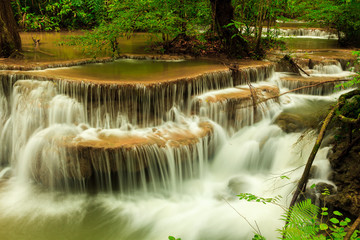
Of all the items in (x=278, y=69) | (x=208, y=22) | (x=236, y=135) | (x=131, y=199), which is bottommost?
(x=131, y=199)

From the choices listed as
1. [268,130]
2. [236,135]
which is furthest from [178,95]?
[268,130]

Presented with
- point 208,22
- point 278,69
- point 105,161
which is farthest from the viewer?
point 208,22

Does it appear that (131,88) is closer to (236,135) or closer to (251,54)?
(236,135)

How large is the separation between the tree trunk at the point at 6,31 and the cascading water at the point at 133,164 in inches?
86.0

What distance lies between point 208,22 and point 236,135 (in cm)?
523

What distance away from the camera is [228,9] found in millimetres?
9562

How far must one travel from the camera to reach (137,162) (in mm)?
5574

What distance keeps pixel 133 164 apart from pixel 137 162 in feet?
0.28

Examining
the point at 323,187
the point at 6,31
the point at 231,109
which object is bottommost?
the point at 323,187

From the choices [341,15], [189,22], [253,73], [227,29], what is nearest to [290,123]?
[253,73]

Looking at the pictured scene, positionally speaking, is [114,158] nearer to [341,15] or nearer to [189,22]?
[189,22]

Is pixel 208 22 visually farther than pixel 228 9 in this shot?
Yes

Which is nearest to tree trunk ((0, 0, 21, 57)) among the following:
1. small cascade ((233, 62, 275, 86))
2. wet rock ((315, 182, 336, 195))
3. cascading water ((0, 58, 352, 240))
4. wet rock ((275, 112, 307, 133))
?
cascading water ((0, 58, 352, 240))

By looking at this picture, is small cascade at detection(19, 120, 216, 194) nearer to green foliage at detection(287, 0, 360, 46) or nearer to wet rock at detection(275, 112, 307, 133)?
wet rock at detection(275, 112, 307, 133)
